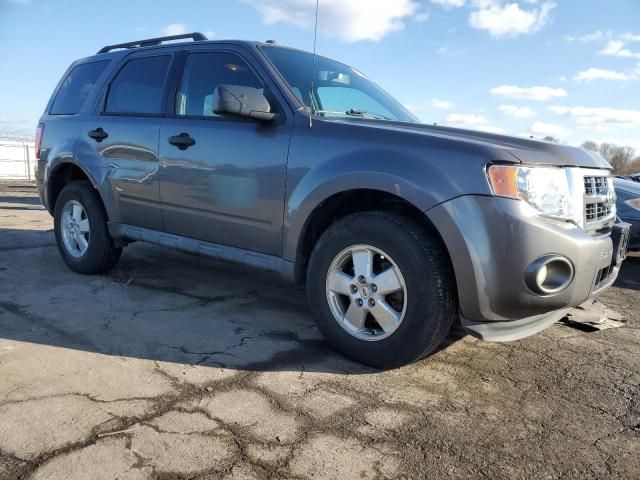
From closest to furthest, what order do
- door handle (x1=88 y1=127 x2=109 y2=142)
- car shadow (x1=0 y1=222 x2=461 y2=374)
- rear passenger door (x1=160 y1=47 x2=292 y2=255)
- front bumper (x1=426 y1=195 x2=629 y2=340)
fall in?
front bumper (x1=426 y1=195 x2=629 y2=340)
car shadow (x1=0 y1=222 x2=461 y2=374)
rear passenger door (x1=160 y1=47 x2=292 y2=255)
door handle (x1=88 y1=127 x2=109 y2=142)

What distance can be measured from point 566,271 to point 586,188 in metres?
0.54

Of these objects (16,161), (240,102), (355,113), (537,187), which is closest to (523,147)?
(537,187)

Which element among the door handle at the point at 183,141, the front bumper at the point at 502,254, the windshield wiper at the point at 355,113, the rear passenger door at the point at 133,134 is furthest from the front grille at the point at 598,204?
the rear passenger door at the point at 133,134

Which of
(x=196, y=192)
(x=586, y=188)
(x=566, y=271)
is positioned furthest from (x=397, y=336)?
(x=196, y=192)

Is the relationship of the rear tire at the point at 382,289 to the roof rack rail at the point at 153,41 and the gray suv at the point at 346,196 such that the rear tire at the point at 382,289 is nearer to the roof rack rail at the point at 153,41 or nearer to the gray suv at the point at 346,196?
the gray suv at the point at 346,196

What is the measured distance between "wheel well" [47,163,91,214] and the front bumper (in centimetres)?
363

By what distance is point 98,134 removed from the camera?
446 cm

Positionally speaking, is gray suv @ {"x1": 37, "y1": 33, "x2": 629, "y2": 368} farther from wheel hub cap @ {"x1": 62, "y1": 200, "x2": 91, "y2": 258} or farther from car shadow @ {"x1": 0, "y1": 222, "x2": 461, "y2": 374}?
car shadow @ {"x1": 0, "y1": 222, "x2": 461, "y2": 374}

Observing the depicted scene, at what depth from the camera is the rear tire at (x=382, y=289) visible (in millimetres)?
2697

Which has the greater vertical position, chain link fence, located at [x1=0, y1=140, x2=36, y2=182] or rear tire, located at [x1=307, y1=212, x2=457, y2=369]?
rear tire, located at [x1=307, y1=212, x2=457, y2=369]

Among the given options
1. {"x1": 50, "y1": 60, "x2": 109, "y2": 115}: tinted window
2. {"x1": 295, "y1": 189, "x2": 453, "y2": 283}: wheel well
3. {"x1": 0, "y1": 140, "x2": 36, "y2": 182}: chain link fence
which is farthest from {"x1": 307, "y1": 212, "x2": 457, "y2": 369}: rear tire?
{"x1": 0, "y1": 140, "x2": 36, "y2": 182}: chain link fence

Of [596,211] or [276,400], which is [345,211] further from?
[596,211]

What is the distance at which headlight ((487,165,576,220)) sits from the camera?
251cm

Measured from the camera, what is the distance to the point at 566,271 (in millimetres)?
2574
